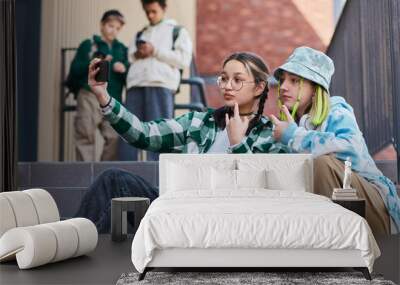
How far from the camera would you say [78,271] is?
153 inches

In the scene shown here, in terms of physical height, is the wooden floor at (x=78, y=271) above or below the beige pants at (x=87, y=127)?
below

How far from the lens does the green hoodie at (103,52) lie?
577 centimetres

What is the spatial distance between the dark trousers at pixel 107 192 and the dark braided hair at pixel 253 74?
39.7 inches

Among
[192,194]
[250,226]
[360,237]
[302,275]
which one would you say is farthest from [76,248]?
[360,237]

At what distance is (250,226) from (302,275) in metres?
0.55

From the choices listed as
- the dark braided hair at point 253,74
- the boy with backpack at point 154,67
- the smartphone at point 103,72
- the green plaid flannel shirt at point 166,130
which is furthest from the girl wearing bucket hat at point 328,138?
the smartphone at point 103,72

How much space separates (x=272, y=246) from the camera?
3.54 m

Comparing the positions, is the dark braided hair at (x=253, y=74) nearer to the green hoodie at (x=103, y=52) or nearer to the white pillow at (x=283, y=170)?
the white pillow at (x=283, y=170)

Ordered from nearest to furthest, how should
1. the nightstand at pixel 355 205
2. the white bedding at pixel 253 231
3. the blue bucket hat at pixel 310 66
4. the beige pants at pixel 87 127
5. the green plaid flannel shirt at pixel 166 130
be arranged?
the white bedding at pixel 253 231 < the nightstand at pixel 355 205 < the blue bucket hat at pixel 310 66 < the green plaid flannel shirt at pixel 166 130 < the beige pants at pixel 87 127

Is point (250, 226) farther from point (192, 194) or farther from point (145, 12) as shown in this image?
point (145, 12)

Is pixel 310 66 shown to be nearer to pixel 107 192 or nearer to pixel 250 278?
pixel 107 192

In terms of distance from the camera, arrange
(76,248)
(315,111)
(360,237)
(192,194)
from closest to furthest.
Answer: (360,237), (76,248), (192,194), (315,111)

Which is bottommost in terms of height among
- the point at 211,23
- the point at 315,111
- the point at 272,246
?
the point at 272,246

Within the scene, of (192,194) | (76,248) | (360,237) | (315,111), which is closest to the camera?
(360,237)
